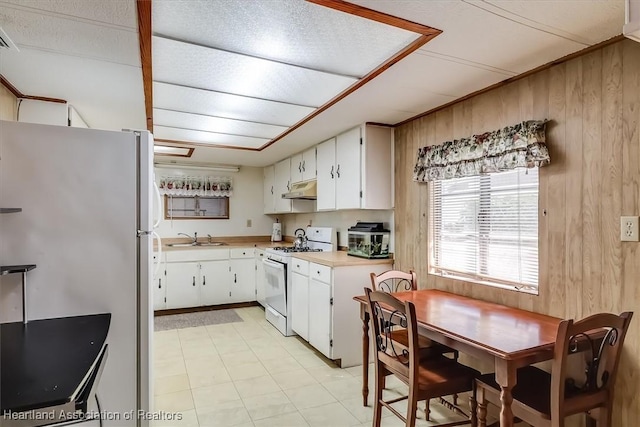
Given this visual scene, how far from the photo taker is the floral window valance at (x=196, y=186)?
16.8ft

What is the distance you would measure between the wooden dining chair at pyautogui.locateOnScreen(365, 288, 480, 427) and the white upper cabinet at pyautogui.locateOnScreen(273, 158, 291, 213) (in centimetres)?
290

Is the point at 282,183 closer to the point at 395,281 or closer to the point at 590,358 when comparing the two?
the point at 395,281

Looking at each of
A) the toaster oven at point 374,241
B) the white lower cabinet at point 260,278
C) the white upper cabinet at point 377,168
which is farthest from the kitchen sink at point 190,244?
the white upper cabinet at point 377,168

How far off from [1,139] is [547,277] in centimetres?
274

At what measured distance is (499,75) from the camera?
6.83 ft

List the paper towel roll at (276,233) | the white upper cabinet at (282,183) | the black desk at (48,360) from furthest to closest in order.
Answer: the paper towel roll at (276,233) < the white upper cabinet at (282,183) < the black desk at (48,360)

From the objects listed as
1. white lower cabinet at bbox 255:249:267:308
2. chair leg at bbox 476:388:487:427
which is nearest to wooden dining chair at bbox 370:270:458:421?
chair leg at bbox 476:388:487:427

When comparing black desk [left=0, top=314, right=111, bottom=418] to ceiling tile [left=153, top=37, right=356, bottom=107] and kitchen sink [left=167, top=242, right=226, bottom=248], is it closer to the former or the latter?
ceiling tile [left=153, top=37, right=356, bottom=107]

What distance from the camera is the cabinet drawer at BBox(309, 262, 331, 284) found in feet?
A: 10.2

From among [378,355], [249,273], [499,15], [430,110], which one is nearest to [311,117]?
[430,110]

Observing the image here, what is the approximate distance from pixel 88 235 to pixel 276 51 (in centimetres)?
125

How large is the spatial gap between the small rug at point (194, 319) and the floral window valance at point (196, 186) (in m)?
1.72

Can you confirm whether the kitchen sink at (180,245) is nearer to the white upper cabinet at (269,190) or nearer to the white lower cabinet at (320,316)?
the white upper cabinet at (269,190)

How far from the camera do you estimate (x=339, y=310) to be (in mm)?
3078
